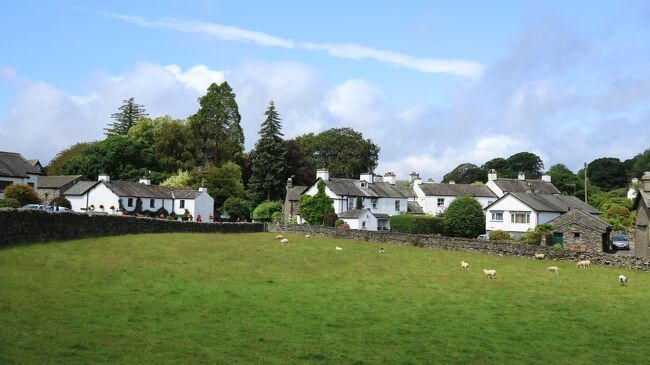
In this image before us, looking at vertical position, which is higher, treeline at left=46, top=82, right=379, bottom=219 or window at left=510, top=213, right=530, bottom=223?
treeline at left=46, top=82, right=379, bottom=219

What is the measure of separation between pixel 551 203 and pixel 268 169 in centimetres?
4619

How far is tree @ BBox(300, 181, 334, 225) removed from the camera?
9062 cm

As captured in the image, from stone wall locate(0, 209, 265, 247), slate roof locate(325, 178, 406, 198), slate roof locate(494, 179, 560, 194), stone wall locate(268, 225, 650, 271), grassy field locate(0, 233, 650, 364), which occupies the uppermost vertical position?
slate roof locate(494, 179, 560, 194)

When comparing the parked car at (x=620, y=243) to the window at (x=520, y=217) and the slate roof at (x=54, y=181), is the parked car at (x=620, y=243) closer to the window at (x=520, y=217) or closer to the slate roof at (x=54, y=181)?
the window at (x=520, y=217)

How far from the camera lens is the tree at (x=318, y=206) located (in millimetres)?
90625

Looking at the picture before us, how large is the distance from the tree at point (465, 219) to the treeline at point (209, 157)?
33448 millimetres

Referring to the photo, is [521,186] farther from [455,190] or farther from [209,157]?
[209,157]

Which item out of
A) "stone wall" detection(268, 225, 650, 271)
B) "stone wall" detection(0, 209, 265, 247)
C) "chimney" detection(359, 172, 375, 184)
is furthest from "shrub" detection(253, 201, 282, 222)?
"stone wall" detection(0, 209, 265, 247)

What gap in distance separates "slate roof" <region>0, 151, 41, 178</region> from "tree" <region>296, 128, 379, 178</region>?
64985 millimetres

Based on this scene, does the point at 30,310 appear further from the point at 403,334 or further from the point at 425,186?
the point at 425,186

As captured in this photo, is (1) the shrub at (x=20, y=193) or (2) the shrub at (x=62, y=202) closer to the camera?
(1) the shrub at (x=20, y=193)

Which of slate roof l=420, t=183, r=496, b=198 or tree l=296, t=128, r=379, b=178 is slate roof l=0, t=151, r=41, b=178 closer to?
slate roof l=420, t=183, r=496, b=198

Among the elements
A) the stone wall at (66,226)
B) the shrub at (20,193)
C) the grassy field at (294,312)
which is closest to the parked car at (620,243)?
the grassy field at (294,312)

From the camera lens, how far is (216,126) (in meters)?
117
